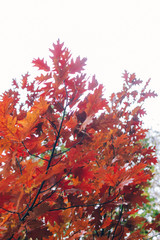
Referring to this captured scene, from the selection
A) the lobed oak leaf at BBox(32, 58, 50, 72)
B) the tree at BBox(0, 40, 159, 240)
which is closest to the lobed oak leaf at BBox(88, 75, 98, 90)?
the tree at BBox(0, 40, 159, 240)

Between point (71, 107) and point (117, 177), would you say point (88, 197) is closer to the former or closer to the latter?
point (117, 177)

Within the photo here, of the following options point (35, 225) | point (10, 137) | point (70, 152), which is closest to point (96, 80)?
point (70, 152)

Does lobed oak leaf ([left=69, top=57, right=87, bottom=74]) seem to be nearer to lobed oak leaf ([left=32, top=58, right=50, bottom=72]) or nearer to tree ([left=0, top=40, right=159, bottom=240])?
tree ([left=0, top=40, right=159, bottom=240])

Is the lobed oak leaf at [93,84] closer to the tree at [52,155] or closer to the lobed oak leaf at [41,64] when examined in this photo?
the tree at [52,155]

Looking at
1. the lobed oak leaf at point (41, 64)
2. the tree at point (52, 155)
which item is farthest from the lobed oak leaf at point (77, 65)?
the lobed oak leaf at point (41, 64)

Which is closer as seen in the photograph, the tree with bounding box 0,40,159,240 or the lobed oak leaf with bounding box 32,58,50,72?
the tree with bounding box 0,40,159,240

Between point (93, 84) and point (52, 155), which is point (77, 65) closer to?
A: point (93, 84)

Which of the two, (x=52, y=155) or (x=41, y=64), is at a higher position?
(x=41, y=64)

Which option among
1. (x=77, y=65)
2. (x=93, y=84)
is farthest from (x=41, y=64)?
(x=93, y=84)

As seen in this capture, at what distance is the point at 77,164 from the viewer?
78cm

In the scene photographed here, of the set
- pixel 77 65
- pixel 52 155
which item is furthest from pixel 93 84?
pixel 52 155

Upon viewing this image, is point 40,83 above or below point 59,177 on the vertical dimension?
above

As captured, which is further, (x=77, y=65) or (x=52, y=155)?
(x=77, y=65)

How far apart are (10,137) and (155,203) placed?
183 inches
